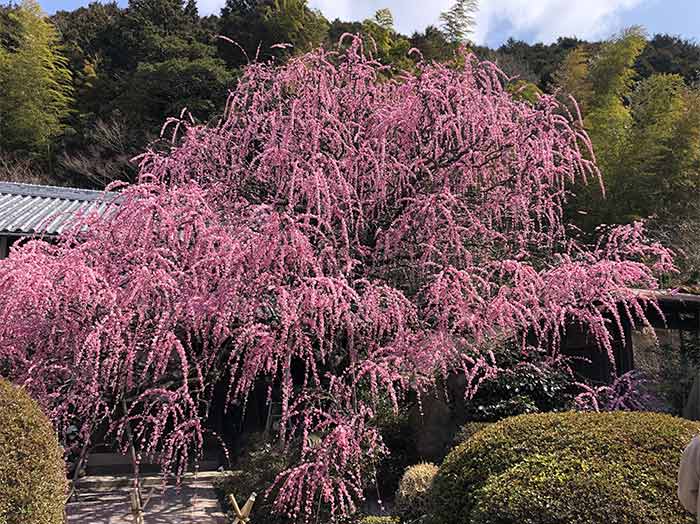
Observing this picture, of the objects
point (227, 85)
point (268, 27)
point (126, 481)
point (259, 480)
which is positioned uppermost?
point (268, 27)

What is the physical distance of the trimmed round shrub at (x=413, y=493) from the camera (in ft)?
15.5

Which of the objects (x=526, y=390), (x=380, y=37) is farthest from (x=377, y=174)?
(x=380, y=37)

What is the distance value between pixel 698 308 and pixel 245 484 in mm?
4480

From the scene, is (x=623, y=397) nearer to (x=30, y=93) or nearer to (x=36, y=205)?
(x=36, y=205)

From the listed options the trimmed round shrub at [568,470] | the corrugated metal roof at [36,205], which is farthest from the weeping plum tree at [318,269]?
the corrugated metal roof at [36,205]

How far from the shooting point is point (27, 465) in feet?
11.4

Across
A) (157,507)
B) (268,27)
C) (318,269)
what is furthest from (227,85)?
(318,269)

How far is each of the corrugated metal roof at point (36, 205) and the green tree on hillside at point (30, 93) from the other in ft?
20.4

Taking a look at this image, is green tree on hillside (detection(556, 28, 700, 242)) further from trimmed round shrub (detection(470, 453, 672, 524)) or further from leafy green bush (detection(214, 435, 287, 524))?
trimmed round shrub (detection(470, 453, 672, 524))

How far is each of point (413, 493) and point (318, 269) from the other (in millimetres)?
1690

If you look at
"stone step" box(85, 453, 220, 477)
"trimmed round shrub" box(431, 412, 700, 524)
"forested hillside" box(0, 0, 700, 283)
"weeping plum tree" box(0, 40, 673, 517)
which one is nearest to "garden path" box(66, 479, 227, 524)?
"weeping plum tree" box(0, 40, 673, 517)

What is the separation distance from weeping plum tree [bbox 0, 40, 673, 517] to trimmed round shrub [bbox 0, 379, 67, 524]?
0.56 m

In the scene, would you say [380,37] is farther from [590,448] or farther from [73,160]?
[590,448]

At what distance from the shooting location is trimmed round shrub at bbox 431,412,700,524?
9.31 ft
